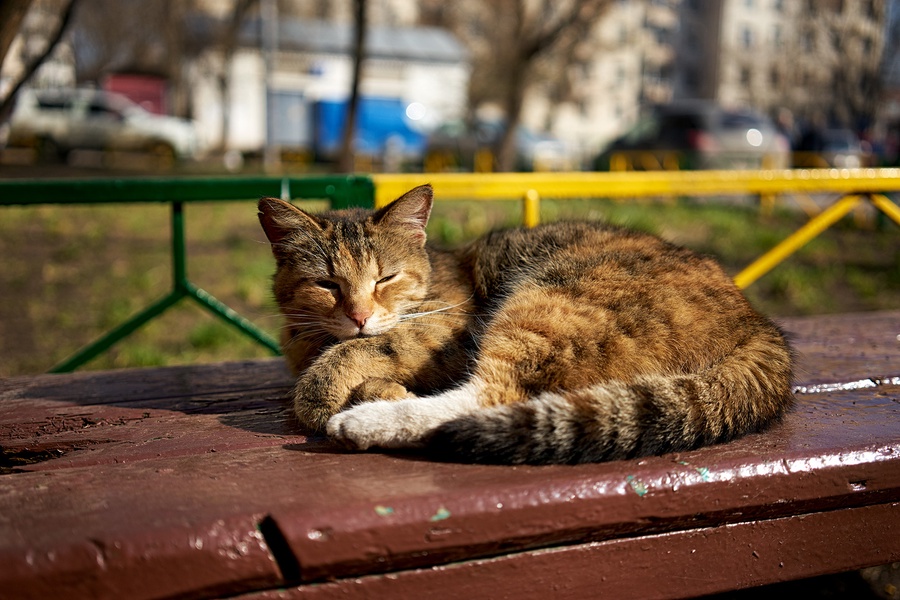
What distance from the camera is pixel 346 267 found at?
7.77ft

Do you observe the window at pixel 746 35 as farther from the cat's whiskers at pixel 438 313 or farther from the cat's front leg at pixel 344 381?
the cat's front leg at pixel 344 381

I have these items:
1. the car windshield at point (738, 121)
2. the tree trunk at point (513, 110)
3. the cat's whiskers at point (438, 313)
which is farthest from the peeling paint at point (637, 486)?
the car windshield at point (738, 121)

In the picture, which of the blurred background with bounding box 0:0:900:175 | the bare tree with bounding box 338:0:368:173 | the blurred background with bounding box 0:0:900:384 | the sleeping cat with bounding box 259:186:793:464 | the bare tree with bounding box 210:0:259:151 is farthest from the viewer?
the bare tree with bounding box 210:0:259:151

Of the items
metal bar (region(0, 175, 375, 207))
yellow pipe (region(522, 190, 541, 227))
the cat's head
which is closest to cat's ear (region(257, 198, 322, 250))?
the cat's head

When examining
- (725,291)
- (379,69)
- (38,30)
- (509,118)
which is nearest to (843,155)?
(509,118)

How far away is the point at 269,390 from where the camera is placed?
2.55 meters

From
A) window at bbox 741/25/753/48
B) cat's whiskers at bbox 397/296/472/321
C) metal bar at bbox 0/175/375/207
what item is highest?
window at bbox 741/25/753/48

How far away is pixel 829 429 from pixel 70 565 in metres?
1.70

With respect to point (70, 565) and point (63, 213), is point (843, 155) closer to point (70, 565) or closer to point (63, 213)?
point (63, 213)

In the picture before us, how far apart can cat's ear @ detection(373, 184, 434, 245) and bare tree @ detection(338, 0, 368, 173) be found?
6.91m

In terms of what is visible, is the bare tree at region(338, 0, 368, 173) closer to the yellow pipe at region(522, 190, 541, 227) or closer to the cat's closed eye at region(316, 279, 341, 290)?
the yellow pipe at region(522, 190, 541, 227)

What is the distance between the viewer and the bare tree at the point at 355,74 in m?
9.04

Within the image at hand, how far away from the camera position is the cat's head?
2.37m

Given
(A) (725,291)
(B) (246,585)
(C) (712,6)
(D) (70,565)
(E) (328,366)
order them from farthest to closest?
(C) (712,6)
(A) (725,291)
(E) (328,366)
(B) (246,585)
(D) (70,565)
